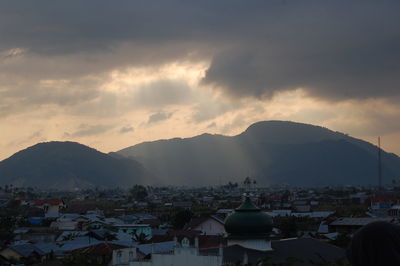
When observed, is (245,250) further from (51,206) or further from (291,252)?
(51,206)

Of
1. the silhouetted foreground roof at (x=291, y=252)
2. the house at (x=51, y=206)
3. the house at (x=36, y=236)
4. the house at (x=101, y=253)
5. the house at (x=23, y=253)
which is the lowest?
the house at (x=23, y=253)

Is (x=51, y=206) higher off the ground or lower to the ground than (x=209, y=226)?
higher

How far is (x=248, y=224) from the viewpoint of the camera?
2645cm

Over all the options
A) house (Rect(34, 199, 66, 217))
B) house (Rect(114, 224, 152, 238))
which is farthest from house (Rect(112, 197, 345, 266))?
house (Rect(34, 199, 66, 217))

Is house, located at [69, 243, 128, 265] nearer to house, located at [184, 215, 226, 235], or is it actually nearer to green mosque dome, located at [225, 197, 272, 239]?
green mosque dome, located at [225, 197, 272, 239]

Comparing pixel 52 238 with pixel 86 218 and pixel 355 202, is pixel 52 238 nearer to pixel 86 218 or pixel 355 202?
pixel 86 218

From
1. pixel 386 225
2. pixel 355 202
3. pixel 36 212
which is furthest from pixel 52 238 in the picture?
pixel 355 202

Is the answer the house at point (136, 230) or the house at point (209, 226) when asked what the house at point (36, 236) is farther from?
the house at point (209, 226)

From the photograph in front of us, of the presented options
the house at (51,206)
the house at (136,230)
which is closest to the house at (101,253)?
the house at (136,230)

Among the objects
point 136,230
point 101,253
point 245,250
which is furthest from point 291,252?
point 136,230

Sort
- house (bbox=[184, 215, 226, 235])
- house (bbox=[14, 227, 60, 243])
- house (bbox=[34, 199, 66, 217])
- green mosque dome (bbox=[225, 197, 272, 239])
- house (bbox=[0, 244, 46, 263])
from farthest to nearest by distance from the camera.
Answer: house (bbox=[34, 199, 66, 217])
house (bbox=[184, 215, 226, 235])
house (bbox=[14, 227, 60, 243])
house (bbox=[0, 244, 46, 263])
green mosque dome (bbox=[225, 197, 272, 239])

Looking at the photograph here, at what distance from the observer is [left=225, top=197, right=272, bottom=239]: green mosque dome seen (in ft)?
86.1

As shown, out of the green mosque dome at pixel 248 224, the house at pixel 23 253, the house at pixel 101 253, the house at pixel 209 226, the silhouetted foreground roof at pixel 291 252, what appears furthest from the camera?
the house at pixel 209 226

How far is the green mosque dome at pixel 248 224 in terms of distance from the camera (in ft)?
86.1
